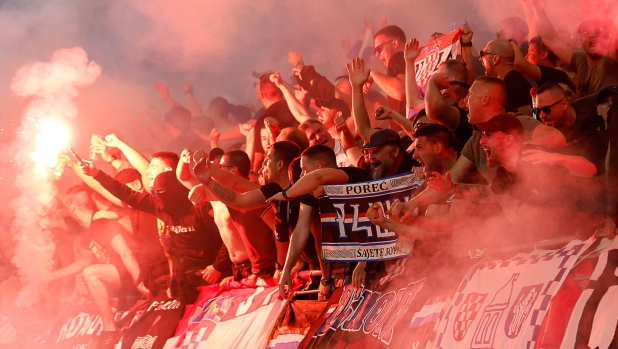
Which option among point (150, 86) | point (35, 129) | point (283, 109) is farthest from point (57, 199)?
point (283, 109)

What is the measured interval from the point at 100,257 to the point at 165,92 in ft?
6.53

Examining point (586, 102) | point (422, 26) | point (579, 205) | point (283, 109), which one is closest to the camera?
point (579, 205)

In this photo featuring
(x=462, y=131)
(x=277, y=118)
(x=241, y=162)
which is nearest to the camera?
(x=462, y=131)

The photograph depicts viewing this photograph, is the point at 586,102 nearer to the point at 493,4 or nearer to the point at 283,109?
the point at 493,4

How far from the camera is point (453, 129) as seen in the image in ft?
13.4

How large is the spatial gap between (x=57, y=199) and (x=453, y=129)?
242 inches

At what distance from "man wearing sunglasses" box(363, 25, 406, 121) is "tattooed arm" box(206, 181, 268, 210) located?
1.15 m

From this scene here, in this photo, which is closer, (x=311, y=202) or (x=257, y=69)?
(x=311, y=202)

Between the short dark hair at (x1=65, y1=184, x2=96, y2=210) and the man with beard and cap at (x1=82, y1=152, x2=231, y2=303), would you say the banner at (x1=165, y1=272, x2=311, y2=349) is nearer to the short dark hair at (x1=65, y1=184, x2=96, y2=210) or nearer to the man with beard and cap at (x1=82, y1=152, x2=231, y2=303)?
the man with beard and cap at (x1=82, y1=152, x2=231, y2=303)

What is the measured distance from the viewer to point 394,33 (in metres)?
5.87

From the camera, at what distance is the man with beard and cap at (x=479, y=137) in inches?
133

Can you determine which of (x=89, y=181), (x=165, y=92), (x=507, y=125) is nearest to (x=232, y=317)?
(x=507, y=125)

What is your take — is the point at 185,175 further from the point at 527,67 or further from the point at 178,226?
the point at 527,67

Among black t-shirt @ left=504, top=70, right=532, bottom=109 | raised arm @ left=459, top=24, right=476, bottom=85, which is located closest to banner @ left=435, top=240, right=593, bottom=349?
black t-shirt @ left=504, top=70, right=532, bottom=109
